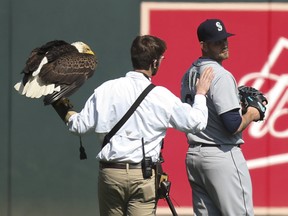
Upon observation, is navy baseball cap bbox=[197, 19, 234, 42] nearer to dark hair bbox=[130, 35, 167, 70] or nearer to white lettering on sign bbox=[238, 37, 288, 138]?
dark hair bbox=[130, 35, 167, 70]

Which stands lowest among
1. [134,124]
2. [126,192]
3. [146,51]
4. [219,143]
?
[126,192]

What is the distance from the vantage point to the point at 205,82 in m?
5.36

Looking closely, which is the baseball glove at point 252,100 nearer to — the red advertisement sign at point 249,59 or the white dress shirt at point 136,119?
the white dress shirt at point 136,119

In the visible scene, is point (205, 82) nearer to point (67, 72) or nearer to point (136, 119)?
point (136, 119)

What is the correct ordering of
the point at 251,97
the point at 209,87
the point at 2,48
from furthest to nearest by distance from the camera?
the point at 2,48
the point at 251,97
the point at 209,87

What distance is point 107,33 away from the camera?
7867mm

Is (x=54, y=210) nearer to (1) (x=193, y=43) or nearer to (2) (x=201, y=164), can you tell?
(1) (x=193, y=43)

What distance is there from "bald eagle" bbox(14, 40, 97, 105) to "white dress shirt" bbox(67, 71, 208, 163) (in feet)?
0.60

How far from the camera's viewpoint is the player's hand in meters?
5.34

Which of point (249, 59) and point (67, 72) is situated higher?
point (249, 59)

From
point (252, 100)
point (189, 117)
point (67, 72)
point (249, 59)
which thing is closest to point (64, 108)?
point (67, 72)

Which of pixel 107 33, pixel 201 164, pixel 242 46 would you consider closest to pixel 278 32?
pixel 242 46

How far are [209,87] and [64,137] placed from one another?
261 cm

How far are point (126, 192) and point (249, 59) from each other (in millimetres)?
2950
